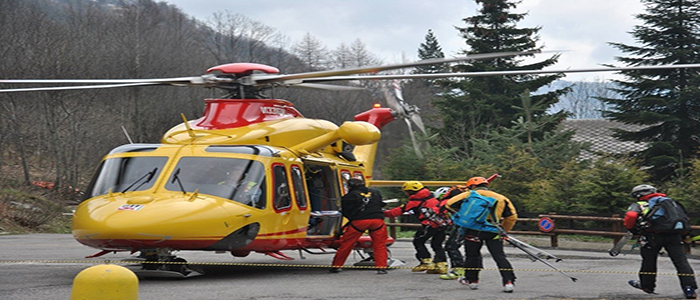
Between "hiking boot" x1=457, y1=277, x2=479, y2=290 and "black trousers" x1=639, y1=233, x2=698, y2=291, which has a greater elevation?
"black trousers" x1=639, y1=233, x2=698, y2=291

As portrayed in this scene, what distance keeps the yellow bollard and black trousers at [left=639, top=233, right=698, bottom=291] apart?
7.45 metres

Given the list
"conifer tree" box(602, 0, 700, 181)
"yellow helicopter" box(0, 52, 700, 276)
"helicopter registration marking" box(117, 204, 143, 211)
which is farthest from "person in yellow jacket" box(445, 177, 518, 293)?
"conifer tree" box(602, 0, 700, 181)

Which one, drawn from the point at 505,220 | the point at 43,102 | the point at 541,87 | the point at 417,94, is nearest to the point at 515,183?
the point at 541,87

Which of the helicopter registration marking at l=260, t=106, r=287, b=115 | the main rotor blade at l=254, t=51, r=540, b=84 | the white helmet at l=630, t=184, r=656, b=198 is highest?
the main rotor blade at l=254, t=51, r=540, b=84

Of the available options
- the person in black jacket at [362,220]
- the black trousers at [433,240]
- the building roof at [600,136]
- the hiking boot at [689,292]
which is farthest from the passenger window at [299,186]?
the building roof at [600,136]

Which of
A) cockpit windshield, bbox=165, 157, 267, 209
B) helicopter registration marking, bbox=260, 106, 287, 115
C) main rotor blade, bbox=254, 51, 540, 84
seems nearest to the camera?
main rotor blade, bbox=254, 51, 540, 84

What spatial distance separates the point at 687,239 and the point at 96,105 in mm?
31695

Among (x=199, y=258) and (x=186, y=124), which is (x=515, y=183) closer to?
(x=199, y=258)

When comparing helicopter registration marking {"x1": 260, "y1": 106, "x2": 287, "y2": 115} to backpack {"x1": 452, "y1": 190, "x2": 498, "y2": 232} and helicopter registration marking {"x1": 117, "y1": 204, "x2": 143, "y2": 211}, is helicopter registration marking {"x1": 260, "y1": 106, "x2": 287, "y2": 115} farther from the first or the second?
backpack {"x1": 452, "y1": 190, "x2": 498, "y2": 232}

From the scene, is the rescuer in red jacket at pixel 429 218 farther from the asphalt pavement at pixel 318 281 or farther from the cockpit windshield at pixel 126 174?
the cockpit windshield at pixel 126 174

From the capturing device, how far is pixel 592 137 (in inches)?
1743

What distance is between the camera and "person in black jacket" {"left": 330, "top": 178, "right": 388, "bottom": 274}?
14047 mm

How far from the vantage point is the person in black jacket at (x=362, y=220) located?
1405cm

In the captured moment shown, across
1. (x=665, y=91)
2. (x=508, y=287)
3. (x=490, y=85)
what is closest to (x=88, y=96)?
(x=490, y=85)
